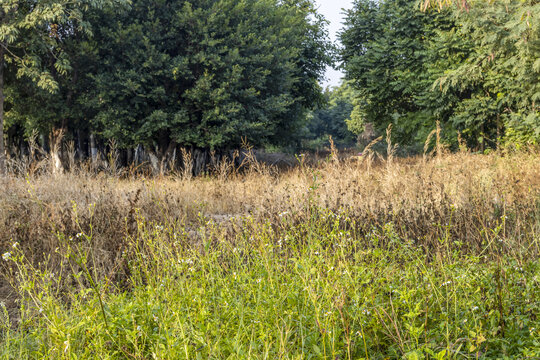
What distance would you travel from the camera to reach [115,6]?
14391 mm

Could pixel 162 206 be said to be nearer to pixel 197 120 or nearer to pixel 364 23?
pixel 197 120

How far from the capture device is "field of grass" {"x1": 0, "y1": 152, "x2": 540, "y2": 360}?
242cm

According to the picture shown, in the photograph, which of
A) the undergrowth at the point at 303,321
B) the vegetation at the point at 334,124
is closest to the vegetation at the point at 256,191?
the undergrowth at the point at 303,321

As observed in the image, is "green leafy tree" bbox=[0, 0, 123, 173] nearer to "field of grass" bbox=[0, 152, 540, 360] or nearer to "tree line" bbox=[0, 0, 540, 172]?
"tree line" bbox=[0, 0, 540, 172]

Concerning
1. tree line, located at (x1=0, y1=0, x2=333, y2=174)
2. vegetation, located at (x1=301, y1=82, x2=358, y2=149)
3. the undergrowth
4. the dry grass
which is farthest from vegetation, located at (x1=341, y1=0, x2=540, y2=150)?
vegetation, located at (x1=301, y1=82, x2=358, y2=149)

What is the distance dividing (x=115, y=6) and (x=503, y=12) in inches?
475

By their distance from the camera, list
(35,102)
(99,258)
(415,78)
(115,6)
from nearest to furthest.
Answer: (99,258), (115,6), (35,102), (415,78)

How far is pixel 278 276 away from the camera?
3.34 m

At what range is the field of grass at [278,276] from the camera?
242cm

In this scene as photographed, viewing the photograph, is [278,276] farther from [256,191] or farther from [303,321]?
[256,191]

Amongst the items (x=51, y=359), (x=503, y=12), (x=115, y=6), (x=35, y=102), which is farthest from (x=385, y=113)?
(x=51, y=359)

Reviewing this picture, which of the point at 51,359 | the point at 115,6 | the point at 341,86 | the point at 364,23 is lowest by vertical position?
the point at 51,359

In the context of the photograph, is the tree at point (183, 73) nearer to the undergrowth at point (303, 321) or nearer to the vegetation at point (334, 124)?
the undergrowth at point (303, 321)

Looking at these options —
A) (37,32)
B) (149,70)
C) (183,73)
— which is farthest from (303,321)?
(37,32)
